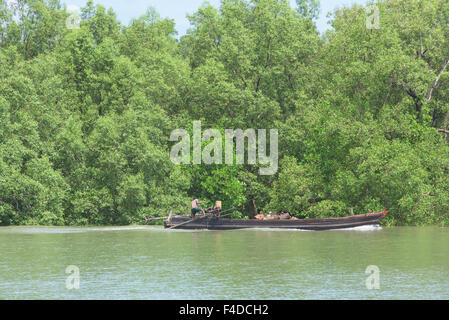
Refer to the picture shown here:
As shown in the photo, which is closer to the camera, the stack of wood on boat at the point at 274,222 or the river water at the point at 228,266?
the river water at the point at 228,266

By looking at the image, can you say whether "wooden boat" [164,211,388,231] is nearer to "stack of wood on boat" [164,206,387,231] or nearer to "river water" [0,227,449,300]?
"stack of wood on boat" [164,206,387,231]

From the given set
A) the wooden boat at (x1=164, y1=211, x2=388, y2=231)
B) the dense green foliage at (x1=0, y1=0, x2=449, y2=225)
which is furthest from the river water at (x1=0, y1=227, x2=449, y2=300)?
the dense green foliage at (x1=0, y1=0, x2=449, y2=225)

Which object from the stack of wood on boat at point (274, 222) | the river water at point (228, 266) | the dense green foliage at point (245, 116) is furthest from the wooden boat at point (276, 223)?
the dense green foliage at point (245, 116)

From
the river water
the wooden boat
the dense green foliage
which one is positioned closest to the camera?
the river water

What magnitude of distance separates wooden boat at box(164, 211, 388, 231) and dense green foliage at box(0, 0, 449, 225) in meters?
3.29

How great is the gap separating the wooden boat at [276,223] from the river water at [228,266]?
2.33 metres

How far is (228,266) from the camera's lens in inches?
1129

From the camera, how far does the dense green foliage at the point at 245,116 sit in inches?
2055

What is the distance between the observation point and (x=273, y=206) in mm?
57469

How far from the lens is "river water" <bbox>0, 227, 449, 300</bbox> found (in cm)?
2258

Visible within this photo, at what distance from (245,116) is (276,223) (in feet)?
48.6

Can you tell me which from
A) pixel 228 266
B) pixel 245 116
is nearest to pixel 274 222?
pixel 245 116

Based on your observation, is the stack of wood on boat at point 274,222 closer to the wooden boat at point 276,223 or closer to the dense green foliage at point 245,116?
the wooden boat at point 276,223
